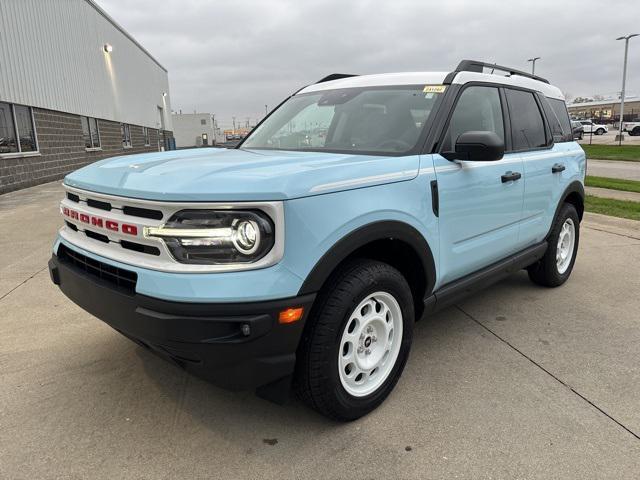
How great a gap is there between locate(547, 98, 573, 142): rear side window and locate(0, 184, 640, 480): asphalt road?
5.59ft

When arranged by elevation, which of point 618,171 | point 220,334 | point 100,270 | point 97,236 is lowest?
point 618,171

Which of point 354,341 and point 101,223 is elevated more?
point 101,223

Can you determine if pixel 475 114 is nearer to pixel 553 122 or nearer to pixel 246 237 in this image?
pixel 553 122

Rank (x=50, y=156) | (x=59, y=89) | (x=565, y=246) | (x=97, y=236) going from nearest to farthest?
1. (x=97, y=236)
2. (x=565, y=246)
3. (x=50, y=156)
4. (x=59, y=89)

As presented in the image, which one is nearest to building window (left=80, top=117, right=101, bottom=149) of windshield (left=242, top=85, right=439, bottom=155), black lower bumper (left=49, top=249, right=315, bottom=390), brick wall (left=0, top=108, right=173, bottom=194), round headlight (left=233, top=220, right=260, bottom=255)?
brick wall (left=0, top=108, right=173, bottom=194)

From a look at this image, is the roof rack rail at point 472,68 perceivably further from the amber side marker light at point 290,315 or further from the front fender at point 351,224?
the amber side marker light at point 290,315

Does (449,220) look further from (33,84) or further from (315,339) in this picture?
(33,84)

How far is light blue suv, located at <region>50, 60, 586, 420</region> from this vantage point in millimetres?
2016

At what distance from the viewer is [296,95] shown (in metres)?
4.16

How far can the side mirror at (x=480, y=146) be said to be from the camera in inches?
108

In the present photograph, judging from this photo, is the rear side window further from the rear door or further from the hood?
the hood

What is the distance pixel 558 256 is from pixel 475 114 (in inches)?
81.9

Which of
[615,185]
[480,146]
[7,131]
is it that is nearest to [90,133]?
[7,131]

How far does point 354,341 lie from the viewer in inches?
98.5
